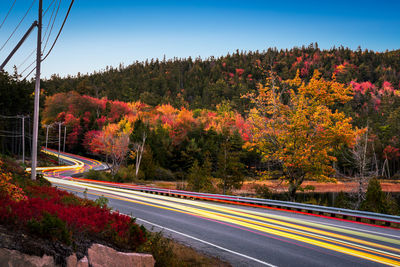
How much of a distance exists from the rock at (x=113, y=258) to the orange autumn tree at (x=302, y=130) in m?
15.0

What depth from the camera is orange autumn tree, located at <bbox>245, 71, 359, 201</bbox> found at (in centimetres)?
2067

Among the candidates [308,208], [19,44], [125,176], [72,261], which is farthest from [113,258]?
[125,176]

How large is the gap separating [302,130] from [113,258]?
17.1 meters

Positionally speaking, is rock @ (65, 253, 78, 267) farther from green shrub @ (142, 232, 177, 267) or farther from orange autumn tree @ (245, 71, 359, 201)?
orange autumn tree @ (245, 71, 359, 201)

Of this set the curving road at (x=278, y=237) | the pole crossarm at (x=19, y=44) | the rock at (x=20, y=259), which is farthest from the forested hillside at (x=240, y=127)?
the rock at (x=20, y=259)

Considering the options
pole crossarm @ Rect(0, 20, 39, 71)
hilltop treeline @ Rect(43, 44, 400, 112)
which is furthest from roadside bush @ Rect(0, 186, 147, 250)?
hilltop treeline @ Rect(43, 44, 400, 112)

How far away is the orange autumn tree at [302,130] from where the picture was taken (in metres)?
20.7

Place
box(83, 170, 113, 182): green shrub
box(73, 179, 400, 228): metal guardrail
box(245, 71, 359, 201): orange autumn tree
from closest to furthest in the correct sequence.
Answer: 1. box(73, 179, 400, 228): metal guardrail
2. box(245, 71, 359, 201): orange autumn tree
3. box(83, 170, 113, 182): green shrub

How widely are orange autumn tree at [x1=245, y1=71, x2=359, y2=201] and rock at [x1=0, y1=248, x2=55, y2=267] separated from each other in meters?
16.9

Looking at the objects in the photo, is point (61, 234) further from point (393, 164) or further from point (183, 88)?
point (183, 88)

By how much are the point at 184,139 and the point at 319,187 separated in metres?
30.9

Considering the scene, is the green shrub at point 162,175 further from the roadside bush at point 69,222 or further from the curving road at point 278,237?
the roadside bush at point 69,222

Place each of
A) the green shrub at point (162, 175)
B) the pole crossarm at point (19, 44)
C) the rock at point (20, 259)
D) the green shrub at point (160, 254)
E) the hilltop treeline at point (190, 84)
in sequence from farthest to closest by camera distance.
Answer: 1. the hilltop treeline at point (190, 84)
2. the green shrub at point (162, 175)
3. the pole crossarm at point (19, 44)
4. the green shrub at point (160, 254)
5. the rock at point (20, 259)

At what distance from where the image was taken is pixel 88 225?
A: 263 inches
